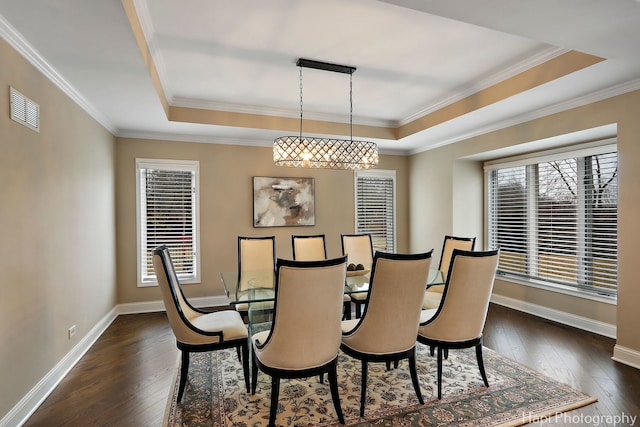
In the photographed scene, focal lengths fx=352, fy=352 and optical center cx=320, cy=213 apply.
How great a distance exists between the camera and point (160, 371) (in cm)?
310

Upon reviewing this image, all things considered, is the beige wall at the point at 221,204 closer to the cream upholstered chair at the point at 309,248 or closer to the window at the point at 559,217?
the cream upholstered chair at the point at 309,248

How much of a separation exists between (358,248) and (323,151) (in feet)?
5.21

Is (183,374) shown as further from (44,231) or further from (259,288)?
(44,231)

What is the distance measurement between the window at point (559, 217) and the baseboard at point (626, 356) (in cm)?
91

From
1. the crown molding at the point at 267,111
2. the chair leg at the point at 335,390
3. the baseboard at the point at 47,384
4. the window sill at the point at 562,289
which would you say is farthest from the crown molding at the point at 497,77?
the baseboard at the point at 47,384

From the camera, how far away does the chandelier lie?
349cm

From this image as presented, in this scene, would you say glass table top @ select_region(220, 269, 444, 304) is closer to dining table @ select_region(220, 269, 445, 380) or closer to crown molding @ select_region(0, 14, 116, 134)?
dining table @ select_region(220, 269, 445, 380)

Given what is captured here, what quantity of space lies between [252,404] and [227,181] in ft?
11.3

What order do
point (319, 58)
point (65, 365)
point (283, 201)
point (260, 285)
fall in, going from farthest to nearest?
point (283, 201)
point (319, 58)
point (260, 285)
point (65, 365)

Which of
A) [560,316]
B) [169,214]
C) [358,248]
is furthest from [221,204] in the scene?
[560,316]

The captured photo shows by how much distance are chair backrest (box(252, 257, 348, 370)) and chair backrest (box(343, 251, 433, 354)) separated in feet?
0.79

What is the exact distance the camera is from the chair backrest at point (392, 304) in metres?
2.28

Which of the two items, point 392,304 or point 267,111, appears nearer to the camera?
point 392,304

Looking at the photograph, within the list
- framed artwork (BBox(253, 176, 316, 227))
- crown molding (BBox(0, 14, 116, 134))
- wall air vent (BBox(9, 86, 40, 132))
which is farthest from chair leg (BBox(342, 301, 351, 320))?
crown molding (BBox(0, 14, 116, 134))
